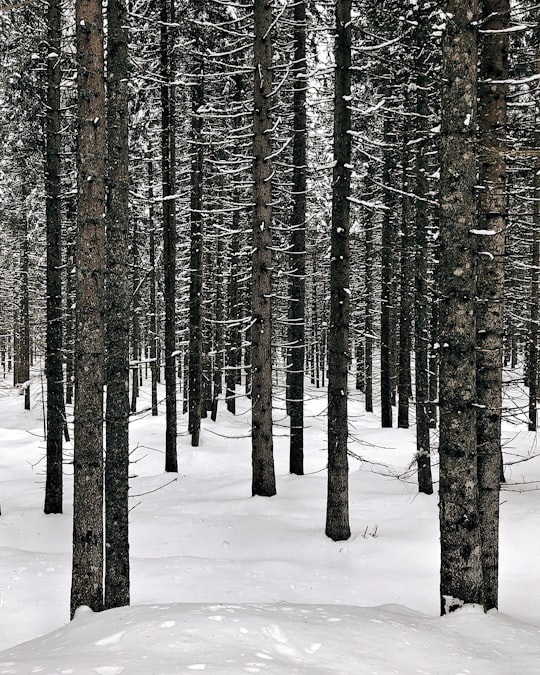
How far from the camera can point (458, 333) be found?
622 centimetres

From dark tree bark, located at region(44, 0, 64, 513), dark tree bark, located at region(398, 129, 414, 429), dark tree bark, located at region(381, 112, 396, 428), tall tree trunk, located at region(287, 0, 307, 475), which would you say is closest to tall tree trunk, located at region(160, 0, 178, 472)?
tall tree trunk, located at region(287, 0, 307, 475)

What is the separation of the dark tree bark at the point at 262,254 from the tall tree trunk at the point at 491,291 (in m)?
5.29

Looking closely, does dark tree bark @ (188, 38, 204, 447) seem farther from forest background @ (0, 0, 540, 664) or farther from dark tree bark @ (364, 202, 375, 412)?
dark tree bark @ (364, 202, 375, 412)

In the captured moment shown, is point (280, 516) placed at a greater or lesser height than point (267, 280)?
lesser

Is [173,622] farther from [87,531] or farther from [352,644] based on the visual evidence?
[87,531]

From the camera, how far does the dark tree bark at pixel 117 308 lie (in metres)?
7.31

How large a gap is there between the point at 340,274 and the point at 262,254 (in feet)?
8.00

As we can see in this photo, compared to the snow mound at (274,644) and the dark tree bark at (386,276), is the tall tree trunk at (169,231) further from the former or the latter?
the snow mound at (274,644)

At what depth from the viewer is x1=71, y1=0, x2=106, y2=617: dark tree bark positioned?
6785mm

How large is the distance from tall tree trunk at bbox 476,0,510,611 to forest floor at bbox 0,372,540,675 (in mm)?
1091

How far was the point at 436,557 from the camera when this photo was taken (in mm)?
10102

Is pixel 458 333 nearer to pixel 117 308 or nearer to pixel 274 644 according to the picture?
pixel 274 644

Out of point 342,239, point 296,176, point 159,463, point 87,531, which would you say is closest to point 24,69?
point 296,176

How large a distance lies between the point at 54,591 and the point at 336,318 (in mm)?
6392
